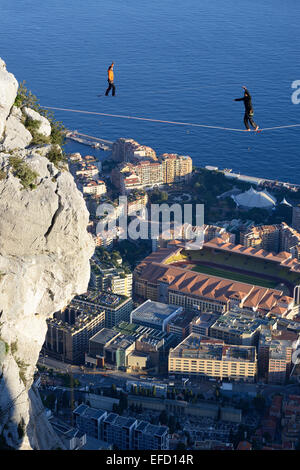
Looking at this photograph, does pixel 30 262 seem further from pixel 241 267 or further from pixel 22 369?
pixel 241 267

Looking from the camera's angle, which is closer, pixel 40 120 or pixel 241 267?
pixel 40 120

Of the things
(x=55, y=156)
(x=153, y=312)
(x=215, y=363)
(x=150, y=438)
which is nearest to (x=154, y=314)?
(x=153, y=312)

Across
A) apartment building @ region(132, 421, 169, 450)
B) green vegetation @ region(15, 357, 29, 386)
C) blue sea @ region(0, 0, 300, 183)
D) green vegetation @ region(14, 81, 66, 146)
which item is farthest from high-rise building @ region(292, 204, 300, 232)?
green vegetation @ region(15, 357, 29, 386)

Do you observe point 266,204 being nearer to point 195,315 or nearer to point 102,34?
point 195,315

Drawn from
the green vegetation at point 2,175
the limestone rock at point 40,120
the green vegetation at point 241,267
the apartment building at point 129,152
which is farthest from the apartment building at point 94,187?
the green vegetation at point 2,175

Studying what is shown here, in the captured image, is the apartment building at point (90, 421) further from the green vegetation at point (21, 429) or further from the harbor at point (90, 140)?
the harbor at point (90, 140)

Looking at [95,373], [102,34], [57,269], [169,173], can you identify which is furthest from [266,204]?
[102,34]
